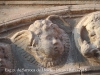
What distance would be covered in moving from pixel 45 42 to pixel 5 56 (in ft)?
1.31

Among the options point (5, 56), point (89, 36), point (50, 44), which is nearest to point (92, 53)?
point (89, 36)

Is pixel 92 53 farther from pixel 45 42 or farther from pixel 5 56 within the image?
pixel 5 56

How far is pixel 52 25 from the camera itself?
9.96 feet

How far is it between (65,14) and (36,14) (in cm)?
30

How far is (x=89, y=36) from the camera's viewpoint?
305cm

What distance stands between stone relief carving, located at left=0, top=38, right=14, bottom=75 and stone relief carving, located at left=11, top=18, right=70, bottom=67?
0.30ft

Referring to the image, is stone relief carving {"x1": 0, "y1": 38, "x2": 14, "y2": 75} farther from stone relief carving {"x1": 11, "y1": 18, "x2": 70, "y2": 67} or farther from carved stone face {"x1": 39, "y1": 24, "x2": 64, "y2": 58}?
carved stone face {"x1": 39, "y1": 24, "x2": 64, "y2": 58}

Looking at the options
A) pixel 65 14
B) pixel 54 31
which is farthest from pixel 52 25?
pixel 65 14

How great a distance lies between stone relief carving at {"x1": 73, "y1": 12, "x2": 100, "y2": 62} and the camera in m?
2.93

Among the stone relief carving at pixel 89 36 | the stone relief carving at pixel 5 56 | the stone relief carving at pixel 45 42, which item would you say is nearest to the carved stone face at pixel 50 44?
the stone relief carving at pixel 45 42

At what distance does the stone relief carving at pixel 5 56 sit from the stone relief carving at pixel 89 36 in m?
0.66

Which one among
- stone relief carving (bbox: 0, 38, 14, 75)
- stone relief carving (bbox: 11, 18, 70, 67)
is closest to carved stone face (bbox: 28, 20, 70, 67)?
stone relief carving (bbox: 11, 18, 70, 67)

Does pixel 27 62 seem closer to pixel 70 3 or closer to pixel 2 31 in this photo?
pixel 2 31

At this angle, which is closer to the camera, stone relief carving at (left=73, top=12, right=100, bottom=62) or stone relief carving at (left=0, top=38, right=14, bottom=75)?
stone relief carving at (left=0, top=38, right=14, bottom=75)
